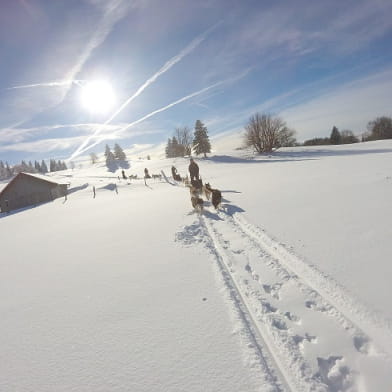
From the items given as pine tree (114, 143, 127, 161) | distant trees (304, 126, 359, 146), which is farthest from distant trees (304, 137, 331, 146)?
pine tree (114, 143, 127, 161)

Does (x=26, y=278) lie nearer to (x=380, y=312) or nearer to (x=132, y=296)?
(x=132, y=296)

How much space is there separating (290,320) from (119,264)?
3.80m

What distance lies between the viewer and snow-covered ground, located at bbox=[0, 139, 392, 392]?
2.24m

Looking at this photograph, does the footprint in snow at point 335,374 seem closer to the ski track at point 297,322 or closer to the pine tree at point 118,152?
the ski track at point 297,322

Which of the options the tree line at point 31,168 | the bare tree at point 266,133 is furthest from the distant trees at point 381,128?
the tree line at point 31,168

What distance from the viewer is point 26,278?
4914mm

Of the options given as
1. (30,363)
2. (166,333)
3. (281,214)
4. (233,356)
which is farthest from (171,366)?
(281,214)

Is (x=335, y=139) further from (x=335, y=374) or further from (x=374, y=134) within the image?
(x=335, y=374)

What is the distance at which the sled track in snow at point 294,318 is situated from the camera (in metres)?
2.17

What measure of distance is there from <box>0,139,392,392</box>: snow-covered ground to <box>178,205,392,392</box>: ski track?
0.01 m

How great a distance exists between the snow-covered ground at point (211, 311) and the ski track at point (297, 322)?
1 centimetres

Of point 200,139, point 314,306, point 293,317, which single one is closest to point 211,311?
point 293,317

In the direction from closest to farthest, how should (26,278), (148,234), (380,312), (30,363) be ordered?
(30,363)
(380,312)
(26,278)
(148,234)

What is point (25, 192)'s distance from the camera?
27938mm
